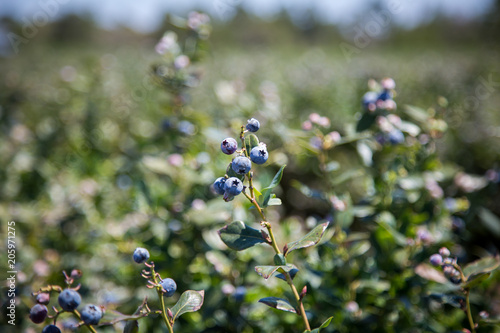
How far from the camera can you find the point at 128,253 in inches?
57.2

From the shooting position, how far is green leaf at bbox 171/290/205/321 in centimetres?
69

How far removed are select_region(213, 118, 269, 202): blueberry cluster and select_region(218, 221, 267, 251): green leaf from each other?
3.3 inches

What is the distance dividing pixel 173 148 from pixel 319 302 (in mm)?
829

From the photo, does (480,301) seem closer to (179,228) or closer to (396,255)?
(396,255)

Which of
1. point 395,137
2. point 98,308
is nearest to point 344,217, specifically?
point 395,137

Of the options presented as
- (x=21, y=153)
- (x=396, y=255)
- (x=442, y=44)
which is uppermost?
(x=396, y=255)

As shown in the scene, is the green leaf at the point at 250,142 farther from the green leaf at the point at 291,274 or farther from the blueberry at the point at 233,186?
the green leaf at the point at 291,274

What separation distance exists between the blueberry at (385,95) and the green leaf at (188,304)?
2.39ft

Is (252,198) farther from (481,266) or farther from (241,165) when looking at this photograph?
(481,266)

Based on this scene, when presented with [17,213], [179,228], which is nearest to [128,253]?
[179,228]

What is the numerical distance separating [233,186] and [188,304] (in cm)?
27

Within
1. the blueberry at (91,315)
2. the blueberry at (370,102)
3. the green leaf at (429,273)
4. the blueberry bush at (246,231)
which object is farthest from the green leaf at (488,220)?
the blueberry at (91,315)

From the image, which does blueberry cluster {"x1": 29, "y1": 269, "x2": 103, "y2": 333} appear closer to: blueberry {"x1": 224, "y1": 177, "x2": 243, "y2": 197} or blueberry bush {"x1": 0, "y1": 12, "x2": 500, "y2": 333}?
blueberry bush {"x1": 0, "y1": 12, "x2": 500, "y2": 333}

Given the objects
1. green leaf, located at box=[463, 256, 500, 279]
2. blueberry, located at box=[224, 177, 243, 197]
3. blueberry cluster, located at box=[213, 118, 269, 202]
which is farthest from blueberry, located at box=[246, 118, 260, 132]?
green leaf, located at box=[463, 256, 500, 279]
